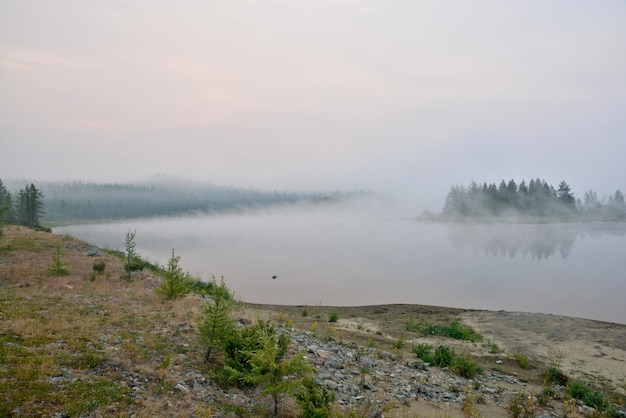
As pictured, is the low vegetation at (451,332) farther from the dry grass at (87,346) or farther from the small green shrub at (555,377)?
the dry grass at (87,346)

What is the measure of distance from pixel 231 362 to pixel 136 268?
71.8ft

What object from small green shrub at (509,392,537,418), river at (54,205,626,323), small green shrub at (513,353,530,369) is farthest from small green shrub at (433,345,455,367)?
river at (54,205,626,323)

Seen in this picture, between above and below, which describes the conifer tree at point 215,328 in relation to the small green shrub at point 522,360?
above

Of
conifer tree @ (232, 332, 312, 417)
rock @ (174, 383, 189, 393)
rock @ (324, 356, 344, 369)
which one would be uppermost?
conifer tree @ (232, 332, 312, 417)

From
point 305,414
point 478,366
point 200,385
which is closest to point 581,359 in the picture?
point 478,366

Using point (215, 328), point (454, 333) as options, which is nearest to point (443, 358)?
point (454, 333)

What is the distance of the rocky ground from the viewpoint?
7867mm

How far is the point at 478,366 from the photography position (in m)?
14.8

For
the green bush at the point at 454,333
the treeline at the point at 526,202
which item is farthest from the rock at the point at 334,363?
the treeline at the point at 526,202

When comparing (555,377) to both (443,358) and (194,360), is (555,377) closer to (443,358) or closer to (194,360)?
(443,358)

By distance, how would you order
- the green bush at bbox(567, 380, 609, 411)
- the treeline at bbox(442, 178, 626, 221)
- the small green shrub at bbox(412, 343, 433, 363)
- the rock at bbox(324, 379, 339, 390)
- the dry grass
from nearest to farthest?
the dry grass → the rock at bbox(324, 379, 339, 390) → the green bush at bbox(567, 380, 609, 411) → the small green shrub at bbox(412, 343, 433, 363) → the treeline at bbox(442, 178, 626, 221)

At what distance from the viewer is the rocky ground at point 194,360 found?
25.8 feet

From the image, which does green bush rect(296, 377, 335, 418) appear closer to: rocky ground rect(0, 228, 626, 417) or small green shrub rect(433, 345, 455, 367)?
rocky ground rect(0, 228, 626, 417)

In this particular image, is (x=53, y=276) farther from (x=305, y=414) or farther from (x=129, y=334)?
(x=305, y=414)
